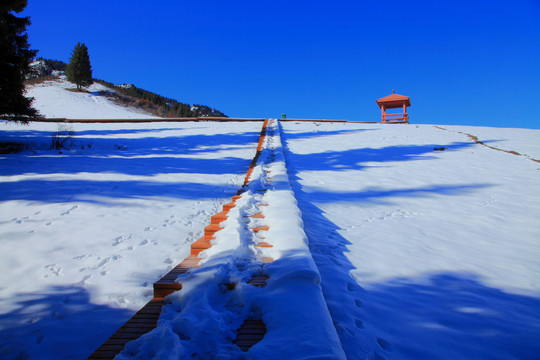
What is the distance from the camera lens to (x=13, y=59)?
7.18 meters

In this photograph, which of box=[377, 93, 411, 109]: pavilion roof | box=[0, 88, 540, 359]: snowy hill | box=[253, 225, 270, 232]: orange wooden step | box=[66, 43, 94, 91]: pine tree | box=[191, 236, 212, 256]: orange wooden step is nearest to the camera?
box=[0, 88, 540, 359]: snowy hill

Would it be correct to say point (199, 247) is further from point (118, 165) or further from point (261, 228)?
point (118, 165)

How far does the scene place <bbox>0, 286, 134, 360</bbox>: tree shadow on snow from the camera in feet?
5.54

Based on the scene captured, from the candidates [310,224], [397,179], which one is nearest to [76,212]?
[310,224]

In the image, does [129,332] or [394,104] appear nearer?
[129,332]

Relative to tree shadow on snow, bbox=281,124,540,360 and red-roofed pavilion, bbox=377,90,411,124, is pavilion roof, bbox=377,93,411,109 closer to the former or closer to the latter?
red-roofed pavilion, bbox=377,90,411,124

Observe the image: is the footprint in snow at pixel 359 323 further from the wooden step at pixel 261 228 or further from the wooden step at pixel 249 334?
the wooden step at pixel 261 228

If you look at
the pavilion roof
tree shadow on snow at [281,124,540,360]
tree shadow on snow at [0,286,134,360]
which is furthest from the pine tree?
tree shadow on snow at [281,124,540,360]

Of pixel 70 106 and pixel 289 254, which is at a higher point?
pixel 70 106

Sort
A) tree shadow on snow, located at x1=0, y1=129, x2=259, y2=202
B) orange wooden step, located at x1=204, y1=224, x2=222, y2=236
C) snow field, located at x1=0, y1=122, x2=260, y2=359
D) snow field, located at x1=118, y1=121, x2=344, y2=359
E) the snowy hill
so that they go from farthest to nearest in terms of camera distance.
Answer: tree shadow on snow, located at x1=0, y1=129, x2=259, y2=202, orange wooden step, located at x1=204, y1=224, x2=222, y2=236, snow field, located at x1=0, y1=122, x2=260, y2=359, the snowy hill, snow field, located at x1=118, y1=121, x2=344, y2=359

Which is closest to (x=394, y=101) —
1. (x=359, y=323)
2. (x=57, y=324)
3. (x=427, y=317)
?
(x=427, y=317)

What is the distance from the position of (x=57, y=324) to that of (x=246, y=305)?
1530mm

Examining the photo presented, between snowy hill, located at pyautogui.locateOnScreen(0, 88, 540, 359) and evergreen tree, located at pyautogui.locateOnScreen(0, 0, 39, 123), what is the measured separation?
1.36 meters

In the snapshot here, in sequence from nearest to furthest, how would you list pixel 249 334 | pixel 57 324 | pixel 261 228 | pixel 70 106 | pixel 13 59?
1. pixel 249 334
2. pixel 57 324
3. pixel 261 228
4. pixel 13 59
5. pixel 70 106
